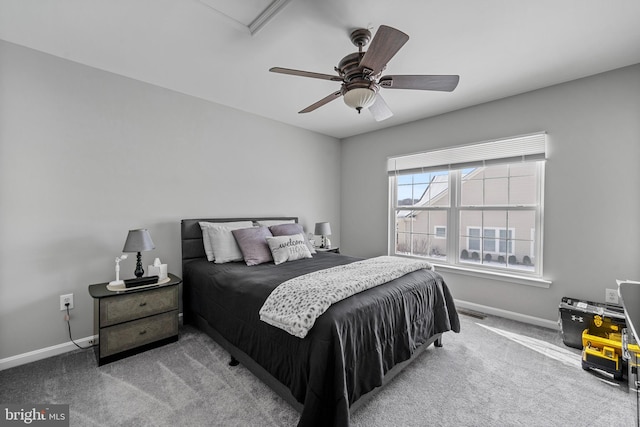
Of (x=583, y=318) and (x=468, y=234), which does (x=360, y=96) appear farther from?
(x=583, y=318)

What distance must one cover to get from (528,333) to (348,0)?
3.42 metres

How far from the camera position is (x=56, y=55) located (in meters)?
2.27

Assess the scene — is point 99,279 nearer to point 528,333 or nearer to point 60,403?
point 60,403

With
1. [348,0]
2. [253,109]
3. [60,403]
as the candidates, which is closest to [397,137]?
[253,109]

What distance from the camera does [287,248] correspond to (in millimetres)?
2920

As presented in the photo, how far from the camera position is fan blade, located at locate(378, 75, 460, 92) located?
181cm

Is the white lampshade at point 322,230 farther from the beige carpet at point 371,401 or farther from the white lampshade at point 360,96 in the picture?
the white lampshade at point 360,96

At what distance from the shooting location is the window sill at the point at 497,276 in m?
2.87

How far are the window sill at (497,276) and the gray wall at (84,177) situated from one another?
9.85 ft

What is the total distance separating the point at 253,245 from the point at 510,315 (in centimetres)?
307

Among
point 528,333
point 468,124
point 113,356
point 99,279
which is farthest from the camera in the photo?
point 468,124

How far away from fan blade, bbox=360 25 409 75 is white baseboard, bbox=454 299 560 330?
121 inches

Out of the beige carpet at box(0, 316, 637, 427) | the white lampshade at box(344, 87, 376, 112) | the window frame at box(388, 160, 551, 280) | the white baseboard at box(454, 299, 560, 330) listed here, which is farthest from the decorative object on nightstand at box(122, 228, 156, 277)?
the white baseboard at box(454, 299, 560, 330)

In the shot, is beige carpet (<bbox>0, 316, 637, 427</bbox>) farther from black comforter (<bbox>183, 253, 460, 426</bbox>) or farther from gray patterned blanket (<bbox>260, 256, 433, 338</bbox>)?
gray patterned blanket (<bbox>260, 256, 433, 338</bbox>)
